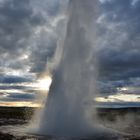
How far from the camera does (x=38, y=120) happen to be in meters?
35.9

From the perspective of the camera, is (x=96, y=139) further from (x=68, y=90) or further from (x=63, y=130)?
(x=68, y=90)

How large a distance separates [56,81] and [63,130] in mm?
5722

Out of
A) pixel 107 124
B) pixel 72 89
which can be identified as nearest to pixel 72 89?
pixel 72 89

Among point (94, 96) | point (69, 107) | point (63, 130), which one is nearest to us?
point (63, 130)

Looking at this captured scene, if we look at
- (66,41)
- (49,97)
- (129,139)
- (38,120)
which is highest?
(66,41)

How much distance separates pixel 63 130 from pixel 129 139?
20.5 ft

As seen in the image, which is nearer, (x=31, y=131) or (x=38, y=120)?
(x=31, y=131)

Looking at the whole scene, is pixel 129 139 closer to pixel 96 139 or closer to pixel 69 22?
pixel 96 139

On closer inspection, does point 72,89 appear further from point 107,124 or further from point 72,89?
point 107,124

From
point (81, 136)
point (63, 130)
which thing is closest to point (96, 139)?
point (81, 136)

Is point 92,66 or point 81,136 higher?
point 92,66

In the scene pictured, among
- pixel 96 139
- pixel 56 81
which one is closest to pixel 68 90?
pixel 56 81

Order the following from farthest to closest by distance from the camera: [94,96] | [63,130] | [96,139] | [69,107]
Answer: [94,96] < [69,107] < [63,130] < [96,139]

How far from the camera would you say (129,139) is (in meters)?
29.4
